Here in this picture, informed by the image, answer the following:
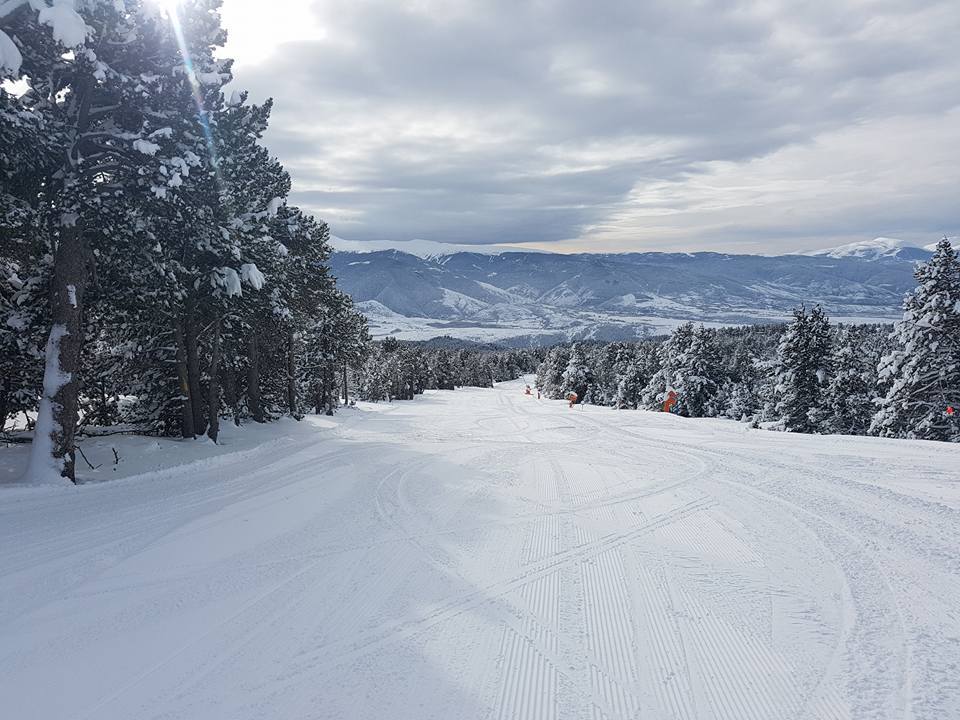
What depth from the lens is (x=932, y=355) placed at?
24125 mm

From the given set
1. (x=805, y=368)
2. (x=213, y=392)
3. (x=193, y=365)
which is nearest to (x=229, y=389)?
(x=213, y=392)

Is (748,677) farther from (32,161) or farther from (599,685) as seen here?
(32,161)

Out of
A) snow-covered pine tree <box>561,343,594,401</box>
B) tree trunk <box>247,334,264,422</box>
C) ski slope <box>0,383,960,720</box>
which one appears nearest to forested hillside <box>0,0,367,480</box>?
tree trunk <box>247,334,264,422</box>

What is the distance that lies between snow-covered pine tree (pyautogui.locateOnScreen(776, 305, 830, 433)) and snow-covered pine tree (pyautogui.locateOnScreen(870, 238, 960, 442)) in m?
7.83

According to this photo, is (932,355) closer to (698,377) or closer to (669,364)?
(698,377)

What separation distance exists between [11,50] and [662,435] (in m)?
17.8

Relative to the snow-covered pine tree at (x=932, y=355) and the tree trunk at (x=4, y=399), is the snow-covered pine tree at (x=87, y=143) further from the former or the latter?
the snow-covered pine tree at (x=932, y=355)

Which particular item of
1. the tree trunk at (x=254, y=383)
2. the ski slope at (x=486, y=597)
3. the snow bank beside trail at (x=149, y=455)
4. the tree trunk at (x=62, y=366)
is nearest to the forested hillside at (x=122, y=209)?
the tree trunk at (x=62, y=366)

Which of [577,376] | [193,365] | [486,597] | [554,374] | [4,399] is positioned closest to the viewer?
[486,597]

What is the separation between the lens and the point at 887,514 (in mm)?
8203

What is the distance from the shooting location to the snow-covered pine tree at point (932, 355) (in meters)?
23.7

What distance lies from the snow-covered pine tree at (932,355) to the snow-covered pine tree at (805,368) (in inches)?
308

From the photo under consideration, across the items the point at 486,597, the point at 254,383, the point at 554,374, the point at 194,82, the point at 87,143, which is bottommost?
the point at 554,374

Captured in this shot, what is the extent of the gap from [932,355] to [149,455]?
3066cm
